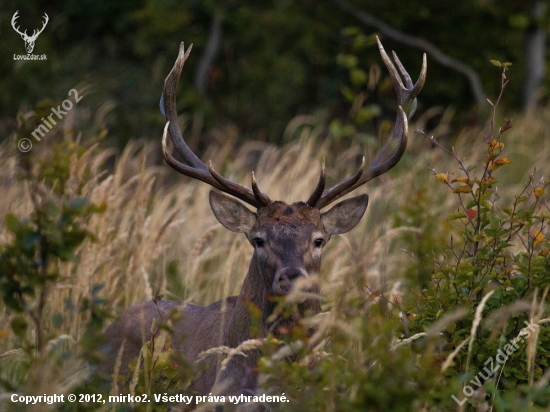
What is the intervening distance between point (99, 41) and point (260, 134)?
6118 millimetres

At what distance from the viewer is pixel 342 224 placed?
5.00 metres

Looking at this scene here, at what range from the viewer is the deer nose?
4.03m

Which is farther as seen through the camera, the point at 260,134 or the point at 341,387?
the point at 260,134

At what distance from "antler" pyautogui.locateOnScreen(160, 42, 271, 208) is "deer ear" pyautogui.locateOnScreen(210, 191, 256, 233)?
76 mm

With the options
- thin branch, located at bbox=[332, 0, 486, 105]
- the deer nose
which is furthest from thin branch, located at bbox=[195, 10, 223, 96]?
the deer nose

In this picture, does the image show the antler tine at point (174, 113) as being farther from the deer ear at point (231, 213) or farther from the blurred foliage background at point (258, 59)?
the blurred foliage background at point (258, 59)

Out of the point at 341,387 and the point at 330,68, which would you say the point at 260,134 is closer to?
the point at 330,68

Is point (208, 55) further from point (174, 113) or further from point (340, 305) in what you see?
point (340, 305)

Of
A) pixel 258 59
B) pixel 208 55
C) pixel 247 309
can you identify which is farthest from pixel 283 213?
pixel 258 59

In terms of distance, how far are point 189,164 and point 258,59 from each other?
11.2 metres

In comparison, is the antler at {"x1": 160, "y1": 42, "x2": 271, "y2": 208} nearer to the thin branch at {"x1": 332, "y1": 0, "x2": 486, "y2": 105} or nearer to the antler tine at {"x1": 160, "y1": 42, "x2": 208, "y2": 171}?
the antler tine at {"x1": 160, "y1": 42, "x2": 208, "y2": 171}

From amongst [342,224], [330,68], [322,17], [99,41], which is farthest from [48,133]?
[99,41]

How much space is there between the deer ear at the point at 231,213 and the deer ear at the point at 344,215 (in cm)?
45

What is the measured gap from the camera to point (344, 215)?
4984 mm
